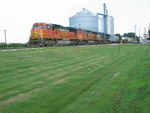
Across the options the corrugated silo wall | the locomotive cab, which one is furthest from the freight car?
the corrugated silo wall

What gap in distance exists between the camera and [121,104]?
8.73 m

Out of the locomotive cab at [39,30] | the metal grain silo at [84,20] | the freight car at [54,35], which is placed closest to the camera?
the locomotive cab at [39,30]

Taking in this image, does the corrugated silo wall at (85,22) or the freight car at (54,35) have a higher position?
the corrugated silo wall at (85,22)

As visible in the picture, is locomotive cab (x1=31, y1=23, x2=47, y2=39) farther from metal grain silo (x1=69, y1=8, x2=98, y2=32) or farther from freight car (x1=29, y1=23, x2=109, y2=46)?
metal grain silo (x1=69, y1=8, x2=98, y2=32)

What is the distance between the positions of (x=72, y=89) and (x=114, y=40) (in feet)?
370

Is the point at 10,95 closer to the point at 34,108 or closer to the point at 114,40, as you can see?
the point at 34,108

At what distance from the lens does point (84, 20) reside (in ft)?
541

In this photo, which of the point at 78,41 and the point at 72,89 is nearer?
the point at 72,89

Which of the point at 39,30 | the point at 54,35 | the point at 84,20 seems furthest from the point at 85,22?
the point at 39,30

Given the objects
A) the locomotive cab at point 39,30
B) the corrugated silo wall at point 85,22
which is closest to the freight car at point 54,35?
the locomotive cab at point 39,30

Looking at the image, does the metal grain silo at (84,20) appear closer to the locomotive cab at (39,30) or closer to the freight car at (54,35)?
the freight car at (54,35)

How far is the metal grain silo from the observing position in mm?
165125

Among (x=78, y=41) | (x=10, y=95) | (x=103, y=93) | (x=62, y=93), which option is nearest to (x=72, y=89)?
(x=62, y=93)

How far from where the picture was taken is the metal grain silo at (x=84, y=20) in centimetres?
16512
